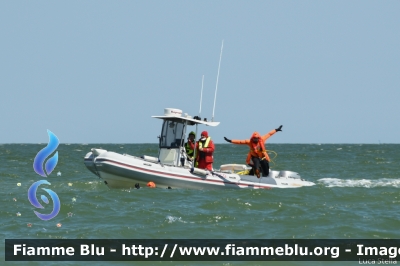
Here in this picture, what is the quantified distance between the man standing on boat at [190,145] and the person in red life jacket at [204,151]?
26cm

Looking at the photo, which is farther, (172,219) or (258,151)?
(258,151)

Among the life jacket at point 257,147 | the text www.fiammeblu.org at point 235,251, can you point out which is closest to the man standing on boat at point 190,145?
the life jacket at point 257,147

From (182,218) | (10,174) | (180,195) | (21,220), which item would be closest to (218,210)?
(182,218)

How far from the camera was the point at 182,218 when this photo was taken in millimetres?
14773

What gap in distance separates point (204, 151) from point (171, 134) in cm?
98

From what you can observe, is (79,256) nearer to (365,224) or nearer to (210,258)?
(210,258)

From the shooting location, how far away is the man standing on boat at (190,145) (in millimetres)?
19906

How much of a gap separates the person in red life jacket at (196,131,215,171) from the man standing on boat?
26 centimetres

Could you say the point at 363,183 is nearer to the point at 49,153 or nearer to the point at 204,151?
the point at 204,151

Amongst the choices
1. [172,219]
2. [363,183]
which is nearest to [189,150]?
[172,219]

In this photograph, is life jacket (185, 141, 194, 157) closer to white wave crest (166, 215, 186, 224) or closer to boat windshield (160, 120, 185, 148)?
boat windshield (160, 120, 185, 148)

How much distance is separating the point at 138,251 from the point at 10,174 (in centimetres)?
1679

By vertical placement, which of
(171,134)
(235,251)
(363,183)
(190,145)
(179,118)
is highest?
(179,118)

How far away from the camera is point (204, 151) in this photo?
19.6 m
